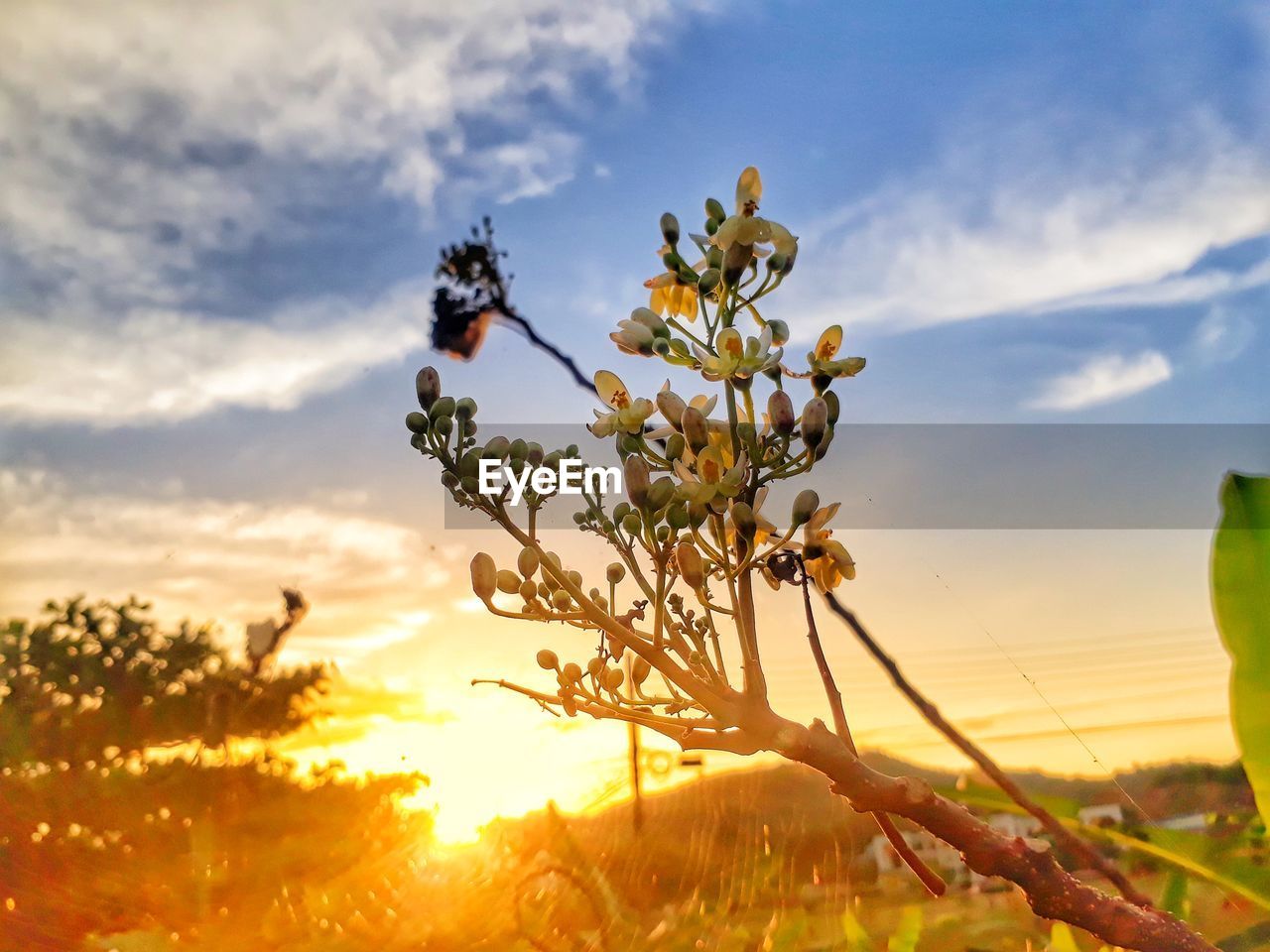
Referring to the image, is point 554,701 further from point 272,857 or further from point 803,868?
point 272,857

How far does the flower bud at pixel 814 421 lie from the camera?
0.32m

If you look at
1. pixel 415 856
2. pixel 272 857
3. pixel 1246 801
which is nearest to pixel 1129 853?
pixel 1246 801

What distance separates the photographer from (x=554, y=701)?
315 millimetres

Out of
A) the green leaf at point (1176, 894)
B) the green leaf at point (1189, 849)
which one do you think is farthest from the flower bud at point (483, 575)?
the green leaf at point (1176, 894)

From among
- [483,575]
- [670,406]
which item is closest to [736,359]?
[670,406]

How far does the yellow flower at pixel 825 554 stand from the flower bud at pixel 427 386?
175 millimetres

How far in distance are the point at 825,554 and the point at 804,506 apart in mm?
60

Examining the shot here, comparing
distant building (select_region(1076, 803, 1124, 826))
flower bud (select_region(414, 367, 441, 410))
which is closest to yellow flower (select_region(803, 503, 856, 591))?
flower bud (select_region(414, 367, 441, 410))

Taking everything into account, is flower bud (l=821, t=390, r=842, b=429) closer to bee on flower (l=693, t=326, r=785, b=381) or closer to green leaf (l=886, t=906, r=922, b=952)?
bee on flower (l=693, t=326, r=785, b=381)

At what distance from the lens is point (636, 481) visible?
30 centimetres

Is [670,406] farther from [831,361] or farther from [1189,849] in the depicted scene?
[1189,849]

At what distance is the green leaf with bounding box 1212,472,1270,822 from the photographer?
440 mm

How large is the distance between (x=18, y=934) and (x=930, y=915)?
115 centimetres

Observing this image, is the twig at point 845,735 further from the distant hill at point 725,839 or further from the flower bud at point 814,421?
the distant hill at point 725,839
